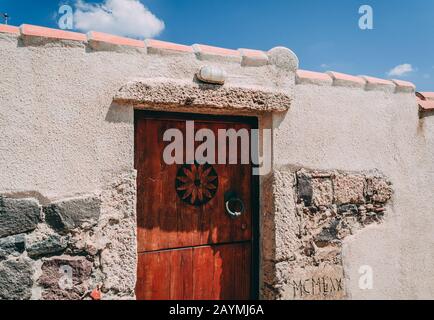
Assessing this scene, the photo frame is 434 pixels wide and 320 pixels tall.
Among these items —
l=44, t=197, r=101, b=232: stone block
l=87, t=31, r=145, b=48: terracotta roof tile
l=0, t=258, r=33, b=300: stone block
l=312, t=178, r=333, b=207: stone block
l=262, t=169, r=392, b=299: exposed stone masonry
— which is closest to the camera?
l=0, t=258, r=33, b=300: stone block

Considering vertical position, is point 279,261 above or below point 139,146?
below

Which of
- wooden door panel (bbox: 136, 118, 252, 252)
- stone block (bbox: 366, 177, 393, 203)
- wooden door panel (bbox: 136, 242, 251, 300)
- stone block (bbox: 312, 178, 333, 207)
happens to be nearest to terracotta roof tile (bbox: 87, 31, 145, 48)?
wooden door panel (bbox: 136, 118, 252, 252)

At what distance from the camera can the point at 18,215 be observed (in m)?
1.69

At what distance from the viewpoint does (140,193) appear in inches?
83.1

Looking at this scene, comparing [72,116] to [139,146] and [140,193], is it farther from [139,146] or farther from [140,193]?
[140,193]

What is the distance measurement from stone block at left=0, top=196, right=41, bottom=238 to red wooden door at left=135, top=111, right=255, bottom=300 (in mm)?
571

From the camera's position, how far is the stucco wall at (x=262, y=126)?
1.74m

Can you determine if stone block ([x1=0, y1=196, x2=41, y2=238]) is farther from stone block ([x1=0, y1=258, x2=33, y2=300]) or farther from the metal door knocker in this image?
the metal door knocker

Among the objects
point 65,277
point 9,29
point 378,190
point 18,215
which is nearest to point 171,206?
point 65,277

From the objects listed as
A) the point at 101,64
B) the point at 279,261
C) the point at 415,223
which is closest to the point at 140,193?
the point at 101,64

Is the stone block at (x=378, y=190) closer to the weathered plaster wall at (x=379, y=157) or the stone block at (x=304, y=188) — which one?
the weathered plaster wall at (x=379, y=157)

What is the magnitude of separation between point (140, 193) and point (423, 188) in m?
A: 2.21

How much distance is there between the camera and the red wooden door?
2127 mm

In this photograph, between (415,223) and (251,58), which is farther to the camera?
(415,223)
